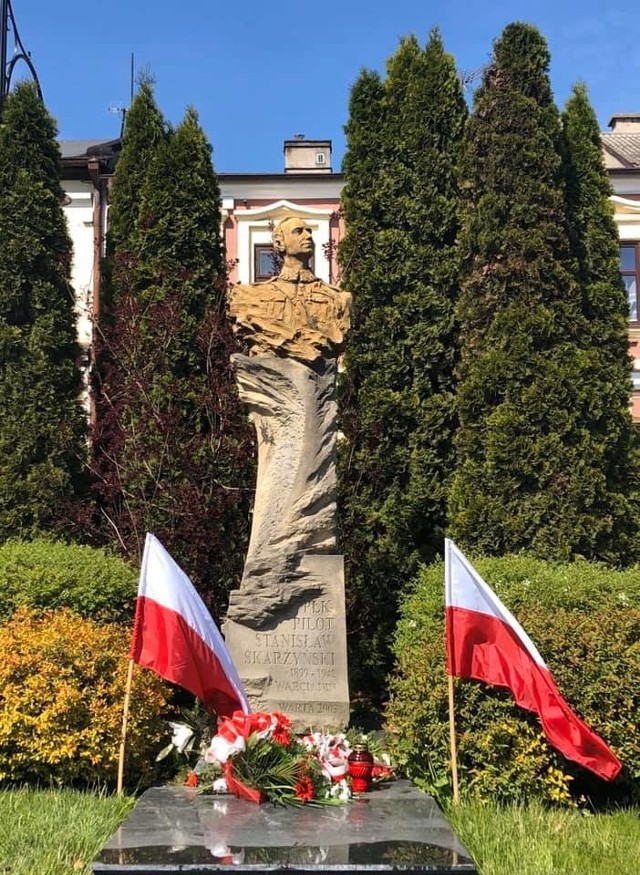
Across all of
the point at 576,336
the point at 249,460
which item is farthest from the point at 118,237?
the point at 576,336

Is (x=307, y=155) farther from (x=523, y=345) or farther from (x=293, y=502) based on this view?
(x=293, y=502)

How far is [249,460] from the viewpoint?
8789 mm

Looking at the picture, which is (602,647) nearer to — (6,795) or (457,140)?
(6,795)

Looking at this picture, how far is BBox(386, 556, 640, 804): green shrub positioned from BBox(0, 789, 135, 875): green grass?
5.56 feet

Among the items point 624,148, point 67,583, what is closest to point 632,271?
point 624,148

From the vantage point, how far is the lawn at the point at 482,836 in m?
3.53

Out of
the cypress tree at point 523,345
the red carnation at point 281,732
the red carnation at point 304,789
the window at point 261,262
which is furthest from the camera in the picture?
the window at point 261,262

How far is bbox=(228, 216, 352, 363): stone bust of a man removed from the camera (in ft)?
18.8

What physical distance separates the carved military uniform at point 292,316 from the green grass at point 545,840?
3101mm

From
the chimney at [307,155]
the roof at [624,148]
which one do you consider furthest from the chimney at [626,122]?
the chimney at [307,155]

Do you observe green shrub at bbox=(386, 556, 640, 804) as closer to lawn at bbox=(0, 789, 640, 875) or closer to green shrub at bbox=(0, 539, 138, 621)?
lawn at bbox=(0, 789, 640, 875)

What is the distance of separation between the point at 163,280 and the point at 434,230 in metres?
3.15

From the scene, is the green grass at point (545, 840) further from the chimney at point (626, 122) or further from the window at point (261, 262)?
the chimney at point (626, 122)

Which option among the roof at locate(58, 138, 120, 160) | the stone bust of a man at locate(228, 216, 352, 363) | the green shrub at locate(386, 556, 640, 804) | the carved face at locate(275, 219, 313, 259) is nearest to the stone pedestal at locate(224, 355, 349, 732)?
the stone bust of a man at locate(228, 216, 352, 363)
